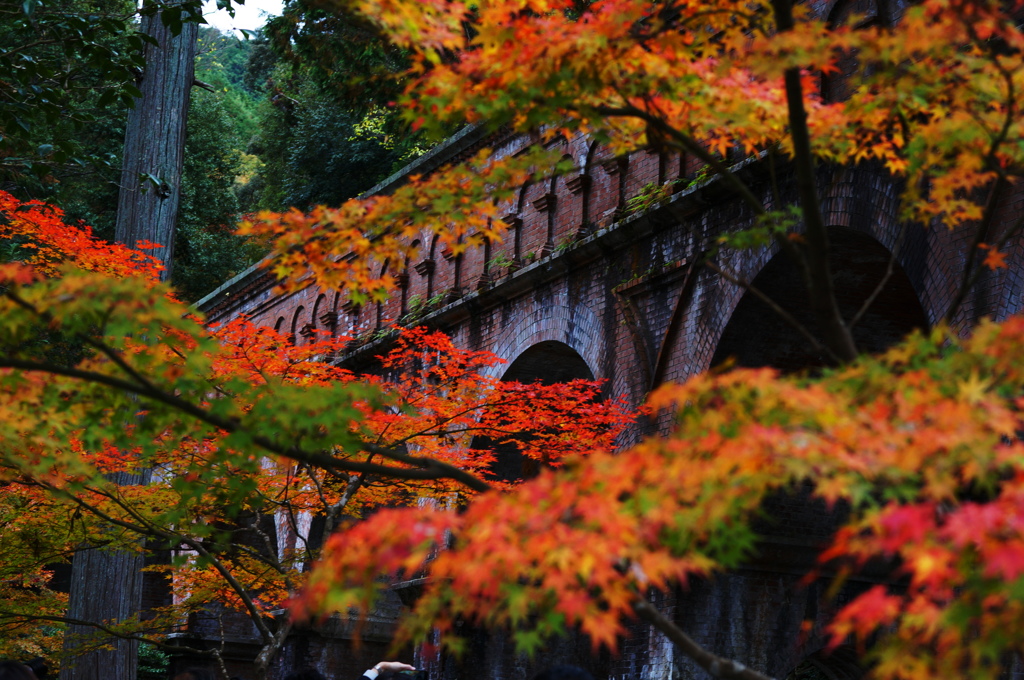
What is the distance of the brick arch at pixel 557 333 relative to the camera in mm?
11781

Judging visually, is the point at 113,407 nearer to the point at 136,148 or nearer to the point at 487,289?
the point at 136,148

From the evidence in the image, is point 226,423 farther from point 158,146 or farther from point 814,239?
point 158,146

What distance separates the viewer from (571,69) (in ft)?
14.7

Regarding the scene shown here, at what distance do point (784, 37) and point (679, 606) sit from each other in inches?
271

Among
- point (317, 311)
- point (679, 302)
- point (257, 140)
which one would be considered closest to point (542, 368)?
point (679, 302)

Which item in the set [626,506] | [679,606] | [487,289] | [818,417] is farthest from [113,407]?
[487,289]

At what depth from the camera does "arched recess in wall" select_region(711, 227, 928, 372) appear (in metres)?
9.40

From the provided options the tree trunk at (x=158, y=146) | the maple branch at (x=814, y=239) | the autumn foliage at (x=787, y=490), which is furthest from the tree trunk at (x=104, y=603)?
the autumn foliage at (x=787, y=490)

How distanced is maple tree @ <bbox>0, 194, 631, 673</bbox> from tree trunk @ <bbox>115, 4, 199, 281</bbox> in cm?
67

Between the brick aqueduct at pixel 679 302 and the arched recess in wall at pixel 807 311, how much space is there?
0.02m

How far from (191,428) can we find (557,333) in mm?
7458

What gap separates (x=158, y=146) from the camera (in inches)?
465

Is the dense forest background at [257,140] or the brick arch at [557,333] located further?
the dense forest background at [257,140]

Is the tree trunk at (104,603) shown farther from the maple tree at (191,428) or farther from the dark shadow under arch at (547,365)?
the dark shadow under arch at (547,365)
